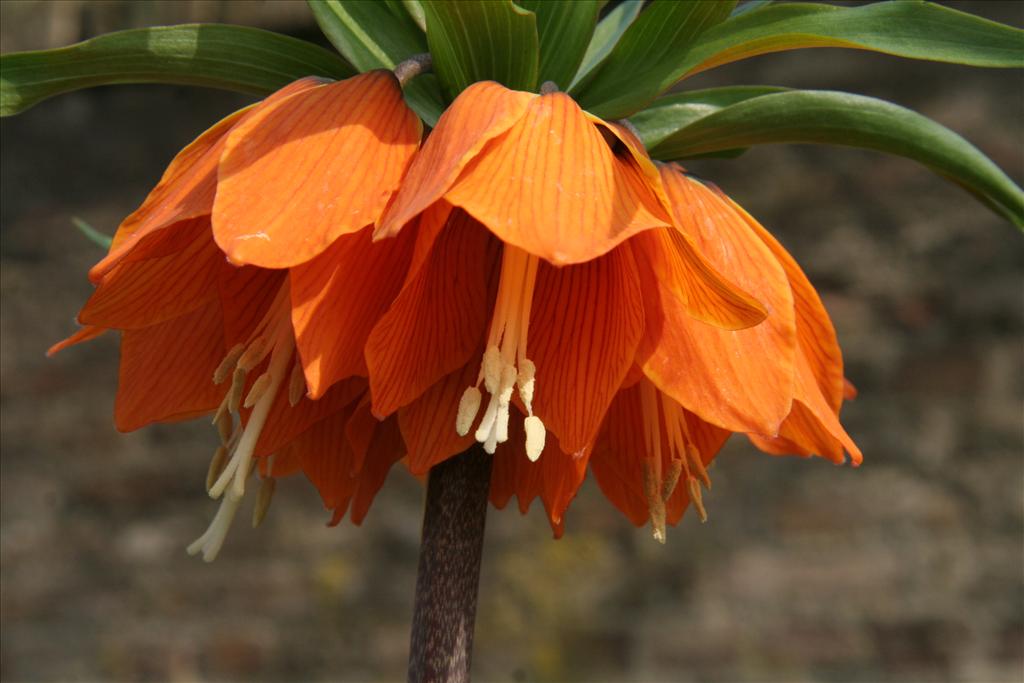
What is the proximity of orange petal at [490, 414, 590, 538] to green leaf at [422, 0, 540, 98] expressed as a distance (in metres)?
0.17

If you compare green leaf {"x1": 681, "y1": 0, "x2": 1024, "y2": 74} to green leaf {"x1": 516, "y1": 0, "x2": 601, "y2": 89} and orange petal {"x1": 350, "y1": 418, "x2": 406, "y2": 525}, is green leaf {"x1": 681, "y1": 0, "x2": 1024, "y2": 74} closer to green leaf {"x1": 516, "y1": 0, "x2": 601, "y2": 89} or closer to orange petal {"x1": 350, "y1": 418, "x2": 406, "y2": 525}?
green leaf {"x1": 516, "y1": 0, "x2": 601, "y2": 89}

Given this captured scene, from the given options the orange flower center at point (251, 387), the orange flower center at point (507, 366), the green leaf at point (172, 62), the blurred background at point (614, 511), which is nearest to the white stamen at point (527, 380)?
the orange flower center at point (507, 366)

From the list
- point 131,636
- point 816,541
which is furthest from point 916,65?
point 131,636

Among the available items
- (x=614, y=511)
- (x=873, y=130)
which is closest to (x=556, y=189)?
(x=873, y=130)

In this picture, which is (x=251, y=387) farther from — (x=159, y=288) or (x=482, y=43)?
(x=482, y=43)

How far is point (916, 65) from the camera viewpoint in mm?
2324

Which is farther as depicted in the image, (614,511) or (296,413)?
(614,511)

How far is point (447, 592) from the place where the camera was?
480 mm

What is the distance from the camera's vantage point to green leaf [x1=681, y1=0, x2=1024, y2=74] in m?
0.51

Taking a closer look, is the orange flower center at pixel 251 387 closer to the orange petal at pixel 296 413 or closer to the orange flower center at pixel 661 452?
the orange petal at pixel 296 413

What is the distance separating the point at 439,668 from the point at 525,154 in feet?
0.72

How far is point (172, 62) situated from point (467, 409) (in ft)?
0.77

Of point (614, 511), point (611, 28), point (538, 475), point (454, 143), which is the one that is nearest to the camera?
point (454, 143)

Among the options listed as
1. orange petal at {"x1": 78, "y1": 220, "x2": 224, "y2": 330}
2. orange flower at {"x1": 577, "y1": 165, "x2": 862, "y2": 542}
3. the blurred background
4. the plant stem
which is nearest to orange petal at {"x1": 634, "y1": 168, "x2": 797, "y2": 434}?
orange flower at {"x1": 577, "y1": 165, "x2": 862, "y2": 542}
